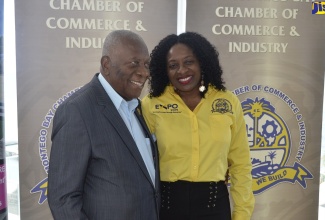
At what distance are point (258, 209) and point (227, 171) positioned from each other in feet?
4.40

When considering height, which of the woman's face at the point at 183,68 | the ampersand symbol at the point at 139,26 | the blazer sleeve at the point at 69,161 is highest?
the ampersand symbol at the point at 139,26

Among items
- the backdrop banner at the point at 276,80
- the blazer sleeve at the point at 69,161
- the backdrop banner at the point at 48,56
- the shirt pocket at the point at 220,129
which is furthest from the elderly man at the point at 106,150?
the backdrop banner at the point at 276,80

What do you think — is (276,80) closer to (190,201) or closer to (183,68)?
(183,68)

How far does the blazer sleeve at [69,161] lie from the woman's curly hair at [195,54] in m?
0.76

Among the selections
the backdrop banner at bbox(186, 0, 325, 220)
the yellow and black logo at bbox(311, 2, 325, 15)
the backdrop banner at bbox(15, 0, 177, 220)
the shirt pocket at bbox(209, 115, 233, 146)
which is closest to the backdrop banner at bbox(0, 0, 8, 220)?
the backdrop banner at bbox(15, 0, 177, 220)

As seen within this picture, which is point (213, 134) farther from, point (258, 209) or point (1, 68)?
point (258, 209)

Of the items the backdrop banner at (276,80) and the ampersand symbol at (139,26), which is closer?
the ampersand symbol at (139,26)

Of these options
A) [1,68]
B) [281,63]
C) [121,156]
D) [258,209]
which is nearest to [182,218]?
[121,156]

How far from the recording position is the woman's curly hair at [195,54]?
74.2 inches

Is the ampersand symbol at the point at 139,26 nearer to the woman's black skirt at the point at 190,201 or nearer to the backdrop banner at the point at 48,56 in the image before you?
the backdrop banner at the point at 48,56

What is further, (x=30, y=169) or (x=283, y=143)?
(x=283, y=143)

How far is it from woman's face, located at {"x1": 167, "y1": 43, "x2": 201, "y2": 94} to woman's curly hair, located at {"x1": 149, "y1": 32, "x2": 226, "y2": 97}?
4cm

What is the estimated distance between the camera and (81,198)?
1.28 meters

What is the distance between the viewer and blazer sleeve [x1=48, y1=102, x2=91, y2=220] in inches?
48.4
